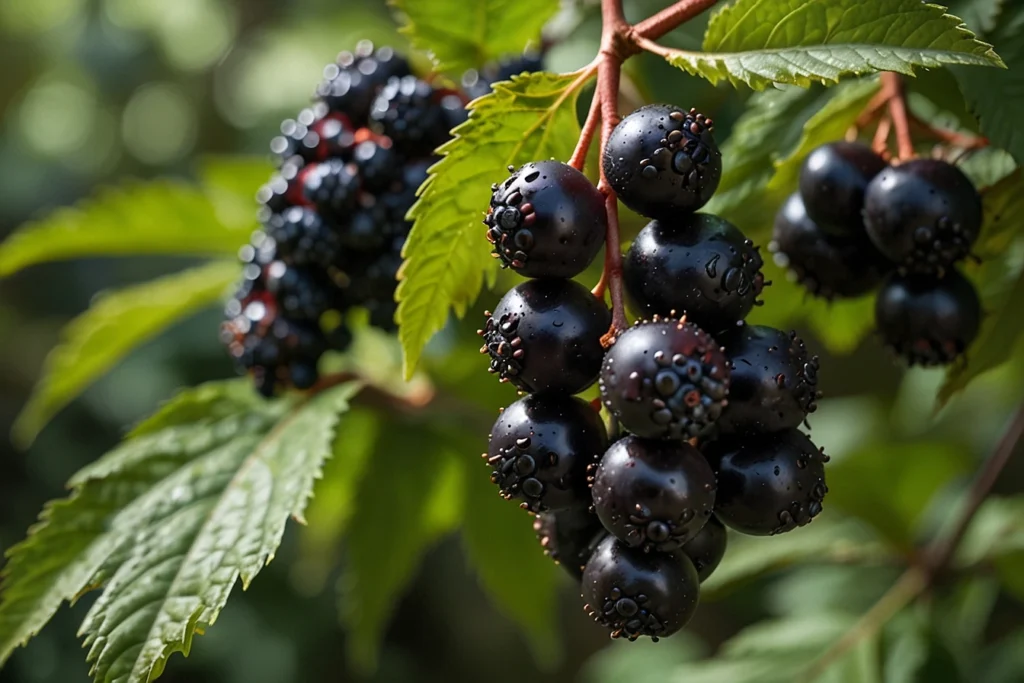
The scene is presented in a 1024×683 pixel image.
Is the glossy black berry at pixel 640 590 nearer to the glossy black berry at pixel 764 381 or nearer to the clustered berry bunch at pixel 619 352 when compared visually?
→ the clustered berry bunch at pixel 619 352

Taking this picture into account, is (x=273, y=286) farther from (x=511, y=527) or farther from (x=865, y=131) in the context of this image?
(x=865, y=131)

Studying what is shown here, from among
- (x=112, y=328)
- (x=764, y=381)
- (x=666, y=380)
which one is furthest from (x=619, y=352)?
(x=112, y=328)

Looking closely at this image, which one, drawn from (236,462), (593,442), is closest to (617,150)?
(593,442)

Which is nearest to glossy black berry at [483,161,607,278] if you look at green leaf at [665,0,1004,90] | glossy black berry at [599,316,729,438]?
glossy black berry at [599,316,729,438]

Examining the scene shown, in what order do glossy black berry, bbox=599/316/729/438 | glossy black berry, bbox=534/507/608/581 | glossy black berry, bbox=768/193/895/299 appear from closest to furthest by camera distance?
1. glossy black berry, bbox=599/316/729/438
2. glossy black berry, bbox=534/507/608/581
3. glossy black berry, bbox=768/193/895/299

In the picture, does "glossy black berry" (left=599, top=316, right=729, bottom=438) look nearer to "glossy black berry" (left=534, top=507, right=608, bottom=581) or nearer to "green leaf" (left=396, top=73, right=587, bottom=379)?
"glossy black berry" (left=534, top=507, right=608, bottom=581)

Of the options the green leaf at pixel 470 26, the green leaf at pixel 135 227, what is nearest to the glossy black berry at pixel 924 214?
the green leaf at pixel 470 26
